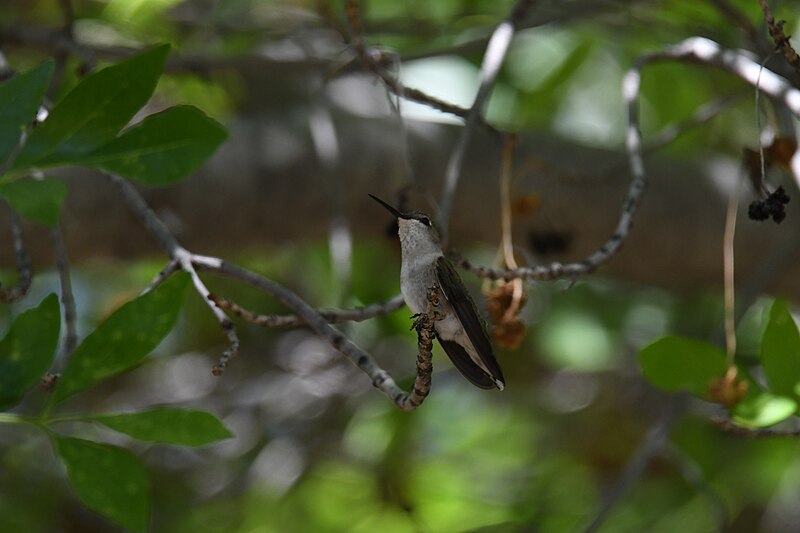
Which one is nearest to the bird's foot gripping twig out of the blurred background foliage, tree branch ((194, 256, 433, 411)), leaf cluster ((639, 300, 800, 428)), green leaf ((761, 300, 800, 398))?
tree branch ((194, 256, 433, 411))

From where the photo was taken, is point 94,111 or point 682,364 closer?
point 94,111

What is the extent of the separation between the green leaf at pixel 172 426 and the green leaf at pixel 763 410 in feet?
2.56

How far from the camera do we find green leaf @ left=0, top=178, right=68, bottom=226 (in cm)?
126

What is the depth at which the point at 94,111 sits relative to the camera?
1.42 m

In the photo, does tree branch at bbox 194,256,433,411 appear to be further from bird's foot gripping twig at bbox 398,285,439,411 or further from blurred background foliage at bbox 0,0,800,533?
blurred background foliage at bbox 0,0,800,533

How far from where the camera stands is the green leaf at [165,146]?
1440mm

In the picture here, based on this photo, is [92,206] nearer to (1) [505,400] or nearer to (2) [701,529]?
(1) [505,400]

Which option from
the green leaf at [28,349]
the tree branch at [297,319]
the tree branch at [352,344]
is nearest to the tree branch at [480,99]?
the tree branch at [297,319]

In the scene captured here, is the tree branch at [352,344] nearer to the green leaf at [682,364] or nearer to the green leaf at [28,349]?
the green leaf at [28,349]

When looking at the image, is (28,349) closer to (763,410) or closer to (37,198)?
(37,198)

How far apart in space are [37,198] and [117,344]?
0.91 feet

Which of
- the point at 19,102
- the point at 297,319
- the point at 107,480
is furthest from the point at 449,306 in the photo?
the point at 19,102

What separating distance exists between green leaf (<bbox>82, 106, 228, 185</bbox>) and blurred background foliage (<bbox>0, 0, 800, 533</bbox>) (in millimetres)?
1514

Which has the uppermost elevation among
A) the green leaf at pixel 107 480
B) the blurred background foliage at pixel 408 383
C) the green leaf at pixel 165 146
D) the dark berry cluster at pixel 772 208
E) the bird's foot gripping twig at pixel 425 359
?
the green leaf at pixel 165 146
